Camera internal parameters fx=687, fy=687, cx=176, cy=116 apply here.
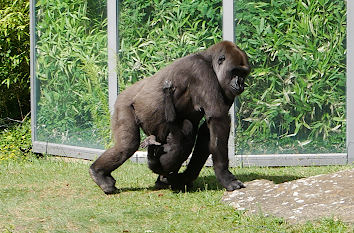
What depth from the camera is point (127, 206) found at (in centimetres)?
581

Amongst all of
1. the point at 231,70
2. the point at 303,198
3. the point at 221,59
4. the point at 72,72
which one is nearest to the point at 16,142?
the point at 72,72

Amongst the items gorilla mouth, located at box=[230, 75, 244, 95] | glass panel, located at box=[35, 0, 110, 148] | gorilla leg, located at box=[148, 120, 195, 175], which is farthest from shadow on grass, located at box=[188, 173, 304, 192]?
glass panel, located at box=[35, 0, 110, 148]

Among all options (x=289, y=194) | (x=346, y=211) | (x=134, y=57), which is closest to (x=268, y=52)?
(x=134, y=57)

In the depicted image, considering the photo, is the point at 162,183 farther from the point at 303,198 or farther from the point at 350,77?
the point at 350,77

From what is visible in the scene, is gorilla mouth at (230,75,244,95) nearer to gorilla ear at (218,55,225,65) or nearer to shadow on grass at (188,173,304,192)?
gorilla ear at (218,55,225,65)

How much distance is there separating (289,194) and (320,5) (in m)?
3.17

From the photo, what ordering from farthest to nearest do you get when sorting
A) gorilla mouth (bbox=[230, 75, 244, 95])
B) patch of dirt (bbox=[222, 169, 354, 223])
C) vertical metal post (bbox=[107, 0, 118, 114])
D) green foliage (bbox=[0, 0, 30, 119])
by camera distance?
1. green foliage (bbox=[0, 0, 30, 119])
2. vertical metal post (bbox=[107, 0, 118, 114])
3. gorilla mouth (bbox=[230, 75, 244, 95])
4. patch of dirt (bbox=[222, 169, 354, 223])

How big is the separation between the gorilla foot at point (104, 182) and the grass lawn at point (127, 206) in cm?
7

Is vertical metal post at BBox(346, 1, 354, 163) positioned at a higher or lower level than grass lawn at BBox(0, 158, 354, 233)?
higher

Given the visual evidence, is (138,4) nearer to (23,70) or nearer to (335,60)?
(335,60)

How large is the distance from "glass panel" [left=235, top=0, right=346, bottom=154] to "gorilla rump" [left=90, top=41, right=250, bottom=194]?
1835mm

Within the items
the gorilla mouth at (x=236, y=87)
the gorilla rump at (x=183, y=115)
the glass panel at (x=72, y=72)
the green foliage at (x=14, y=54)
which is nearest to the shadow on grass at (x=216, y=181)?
the gorilla rump at (x=183, y=115)

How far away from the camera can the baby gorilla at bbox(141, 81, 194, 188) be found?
6168mm

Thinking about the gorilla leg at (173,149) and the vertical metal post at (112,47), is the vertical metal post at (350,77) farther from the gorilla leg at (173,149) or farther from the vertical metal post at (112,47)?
the vertical metal post at (112,47)
